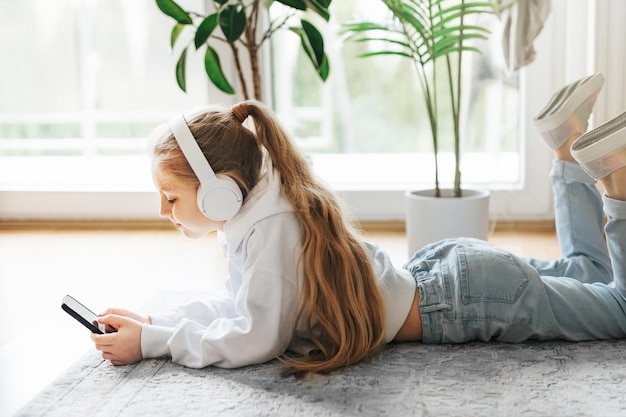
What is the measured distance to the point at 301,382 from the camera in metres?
1.38

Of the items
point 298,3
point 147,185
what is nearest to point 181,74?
point 298,3

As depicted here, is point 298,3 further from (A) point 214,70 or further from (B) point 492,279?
(B) point 492,279

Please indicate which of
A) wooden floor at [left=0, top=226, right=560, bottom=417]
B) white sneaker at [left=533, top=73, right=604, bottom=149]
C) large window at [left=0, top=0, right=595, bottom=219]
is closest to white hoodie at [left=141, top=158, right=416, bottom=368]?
wooden floor at [left=0, top=226, right=560, bottom=417]

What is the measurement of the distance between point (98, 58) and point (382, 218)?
1182 mm

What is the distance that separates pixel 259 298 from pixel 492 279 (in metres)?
0.41

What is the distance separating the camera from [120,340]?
1469 millimetres

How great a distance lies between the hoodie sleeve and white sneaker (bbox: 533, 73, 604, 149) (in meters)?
0.70

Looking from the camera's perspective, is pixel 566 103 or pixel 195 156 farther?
pixel 566 103

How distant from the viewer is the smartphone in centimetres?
145

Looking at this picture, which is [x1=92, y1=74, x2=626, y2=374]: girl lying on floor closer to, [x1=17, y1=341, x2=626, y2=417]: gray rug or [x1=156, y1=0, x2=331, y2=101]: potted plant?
[x1=17, y1=341, x2=626, y2=417]: gray rug

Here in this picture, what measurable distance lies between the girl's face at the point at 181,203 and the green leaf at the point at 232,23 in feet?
2.27

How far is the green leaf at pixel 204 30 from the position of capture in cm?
211

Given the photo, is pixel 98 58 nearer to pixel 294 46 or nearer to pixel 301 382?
pixel 294 46

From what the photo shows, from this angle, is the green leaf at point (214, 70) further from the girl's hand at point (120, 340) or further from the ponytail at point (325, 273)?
the girl's hand at point (120, 340)
